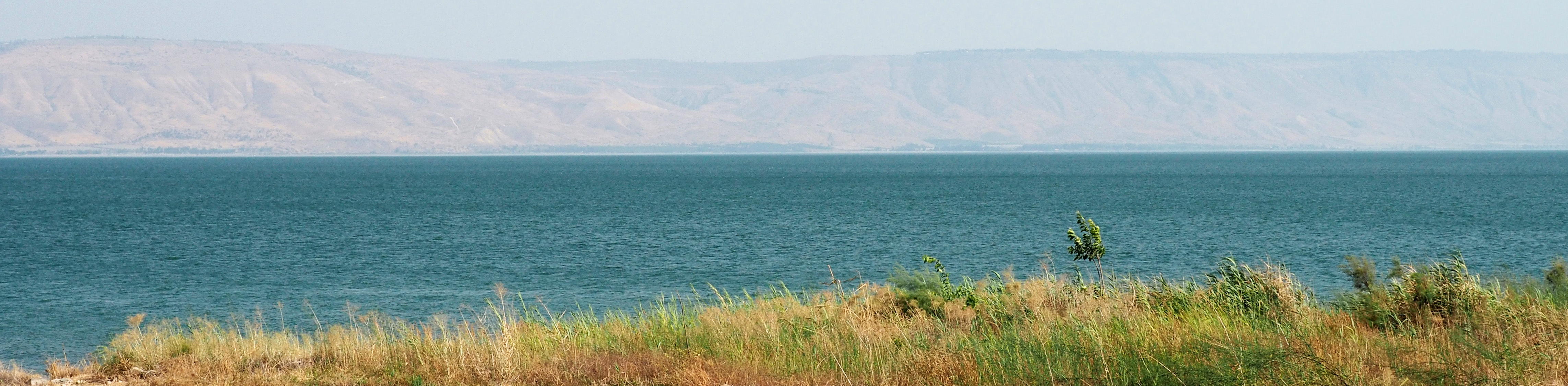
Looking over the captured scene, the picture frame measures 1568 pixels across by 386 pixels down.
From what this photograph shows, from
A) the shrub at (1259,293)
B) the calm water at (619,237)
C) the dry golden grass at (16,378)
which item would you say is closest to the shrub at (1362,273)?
the shrub at (1259,293)

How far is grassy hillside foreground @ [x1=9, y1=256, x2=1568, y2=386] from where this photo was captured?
28.1 feet

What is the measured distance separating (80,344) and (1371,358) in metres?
24.4

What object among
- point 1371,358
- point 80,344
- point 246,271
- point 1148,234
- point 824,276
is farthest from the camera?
point 1148,234

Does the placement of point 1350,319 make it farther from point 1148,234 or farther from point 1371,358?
point 1148,234

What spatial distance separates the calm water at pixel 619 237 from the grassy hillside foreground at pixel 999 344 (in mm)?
14208

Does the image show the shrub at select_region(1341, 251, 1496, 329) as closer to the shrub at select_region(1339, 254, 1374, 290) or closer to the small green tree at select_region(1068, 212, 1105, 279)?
the shrub at select_region(1339, 254, 1374, 290)

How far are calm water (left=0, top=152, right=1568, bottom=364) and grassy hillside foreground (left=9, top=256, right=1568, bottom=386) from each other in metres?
14.2

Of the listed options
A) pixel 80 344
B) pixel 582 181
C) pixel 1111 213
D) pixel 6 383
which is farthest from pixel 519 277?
pixel 582 181

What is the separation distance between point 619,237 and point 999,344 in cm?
4475

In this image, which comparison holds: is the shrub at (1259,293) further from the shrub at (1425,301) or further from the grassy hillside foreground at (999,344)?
the shrub at (1425,301)

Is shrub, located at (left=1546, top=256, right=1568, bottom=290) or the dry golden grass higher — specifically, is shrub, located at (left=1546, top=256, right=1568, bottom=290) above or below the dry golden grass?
above

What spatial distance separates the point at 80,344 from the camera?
24.8m

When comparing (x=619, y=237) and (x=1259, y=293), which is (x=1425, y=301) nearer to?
(x=1259, y=293)

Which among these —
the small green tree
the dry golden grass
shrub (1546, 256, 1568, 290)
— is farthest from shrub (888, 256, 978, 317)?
the dry golden grass
